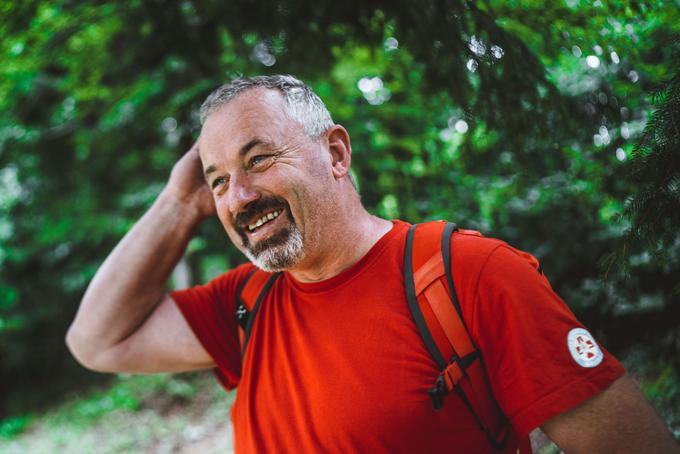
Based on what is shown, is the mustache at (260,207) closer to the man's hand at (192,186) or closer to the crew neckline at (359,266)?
the crew neckline at (359,266)

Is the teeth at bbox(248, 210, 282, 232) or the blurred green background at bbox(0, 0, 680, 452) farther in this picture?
the blurred green background at bbox(0, 0, 680, 452)

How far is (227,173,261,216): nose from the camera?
1790 millimetres

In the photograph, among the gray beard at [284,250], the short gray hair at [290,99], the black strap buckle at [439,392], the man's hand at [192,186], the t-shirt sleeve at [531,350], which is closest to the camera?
the t-shirt sleeve at [531,350]

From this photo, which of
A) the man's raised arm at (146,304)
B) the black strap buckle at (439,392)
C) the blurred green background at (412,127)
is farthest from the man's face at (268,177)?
the blurred green background at (412,127)

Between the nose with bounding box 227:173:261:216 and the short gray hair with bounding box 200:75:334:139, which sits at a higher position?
the short gray hair with bounding box 200:75:334:139

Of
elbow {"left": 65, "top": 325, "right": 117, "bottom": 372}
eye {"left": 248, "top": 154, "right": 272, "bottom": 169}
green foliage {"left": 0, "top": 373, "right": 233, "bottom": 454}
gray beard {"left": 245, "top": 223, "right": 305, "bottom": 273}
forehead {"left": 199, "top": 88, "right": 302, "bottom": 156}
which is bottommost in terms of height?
green foliage {"left": 0, "top": 373, "right": 233, "bottom": 454}

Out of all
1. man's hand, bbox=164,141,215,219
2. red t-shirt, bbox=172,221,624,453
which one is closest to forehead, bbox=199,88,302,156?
man's hand, bbox=164,141,215,219

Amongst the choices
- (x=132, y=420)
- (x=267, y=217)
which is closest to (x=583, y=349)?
(x=267, y=217)

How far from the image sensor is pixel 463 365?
1404mm

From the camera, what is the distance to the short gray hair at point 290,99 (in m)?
1.89

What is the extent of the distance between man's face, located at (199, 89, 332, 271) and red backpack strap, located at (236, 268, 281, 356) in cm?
23

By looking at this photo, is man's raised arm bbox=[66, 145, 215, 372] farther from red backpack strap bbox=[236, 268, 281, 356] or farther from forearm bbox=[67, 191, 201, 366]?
red backpack strap bbox=[236, 268, 281, 356]

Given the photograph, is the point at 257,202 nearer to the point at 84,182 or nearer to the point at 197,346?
the point at 197,346

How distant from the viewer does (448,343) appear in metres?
1.45
